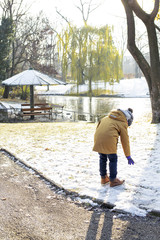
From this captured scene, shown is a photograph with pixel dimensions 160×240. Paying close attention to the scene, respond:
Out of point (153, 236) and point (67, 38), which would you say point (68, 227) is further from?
point (67, 38)

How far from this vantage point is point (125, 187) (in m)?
4.66

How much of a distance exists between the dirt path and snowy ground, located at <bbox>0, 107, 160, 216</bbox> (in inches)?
12.3

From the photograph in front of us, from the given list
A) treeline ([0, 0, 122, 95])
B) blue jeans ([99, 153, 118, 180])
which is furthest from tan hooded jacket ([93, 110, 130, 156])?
treeline ([0, 0, 122, 95])

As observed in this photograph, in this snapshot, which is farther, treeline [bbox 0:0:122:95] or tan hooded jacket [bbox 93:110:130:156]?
treeline [bbox 0:0:122:95]

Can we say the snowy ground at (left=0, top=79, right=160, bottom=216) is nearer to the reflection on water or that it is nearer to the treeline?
the reflection on water

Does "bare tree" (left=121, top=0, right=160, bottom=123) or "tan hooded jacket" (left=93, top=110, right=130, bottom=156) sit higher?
"bare tree" (left=121, top=0, right=160, bottom=123)

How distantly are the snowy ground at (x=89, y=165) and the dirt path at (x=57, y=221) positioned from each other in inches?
12.3

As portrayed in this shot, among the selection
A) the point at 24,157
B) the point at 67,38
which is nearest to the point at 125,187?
the point at 24,157

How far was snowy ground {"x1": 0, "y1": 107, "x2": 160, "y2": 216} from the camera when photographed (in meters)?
4.27

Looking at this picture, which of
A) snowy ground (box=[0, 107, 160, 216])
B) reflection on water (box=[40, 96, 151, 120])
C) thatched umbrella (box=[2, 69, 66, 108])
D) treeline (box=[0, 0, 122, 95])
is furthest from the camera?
treeline (box=[0, 0, 122, 95])

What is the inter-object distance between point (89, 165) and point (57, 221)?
7.81ft

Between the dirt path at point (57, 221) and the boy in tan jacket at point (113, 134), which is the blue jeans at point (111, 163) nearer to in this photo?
the boy in tan jacket at point (113, 134)

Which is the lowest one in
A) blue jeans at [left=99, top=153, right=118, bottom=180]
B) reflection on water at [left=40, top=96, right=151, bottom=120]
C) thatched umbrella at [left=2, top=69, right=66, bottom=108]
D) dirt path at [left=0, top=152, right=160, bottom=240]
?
dirt path at [left=0, top=152, right=160, bottom=240]

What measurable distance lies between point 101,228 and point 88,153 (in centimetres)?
353
